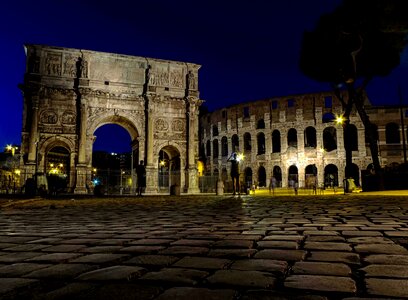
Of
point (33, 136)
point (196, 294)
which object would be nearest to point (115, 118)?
point (33, 136)

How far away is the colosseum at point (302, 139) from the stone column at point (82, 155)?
15795 millimetres

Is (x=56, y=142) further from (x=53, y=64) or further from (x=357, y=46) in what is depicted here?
(x=357, y=46)

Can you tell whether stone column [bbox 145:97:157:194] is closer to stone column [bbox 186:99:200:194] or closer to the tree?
stone column [bbox 186:99:200:194]

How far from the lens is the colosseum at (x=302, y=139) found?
35656 millimetres

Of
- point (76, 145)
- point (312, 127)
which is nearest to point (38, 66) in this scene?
point (76, 145)

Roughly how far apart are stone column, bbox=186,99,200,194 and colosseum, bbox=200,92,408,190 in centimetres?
869

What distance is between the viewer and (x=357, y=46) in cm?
2156

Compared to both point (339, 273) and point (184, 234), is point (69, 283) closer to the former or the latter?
point (339, 273)

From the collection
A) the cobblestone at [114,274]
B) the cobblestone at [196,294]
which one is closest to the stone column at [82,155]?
the cobblestone at [114,274]

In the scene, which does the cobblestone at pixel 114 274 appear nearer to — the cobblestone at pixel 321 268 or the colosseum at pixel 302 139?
the cobblestone at pixel 321 268

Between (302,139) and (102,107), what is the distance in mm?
22009

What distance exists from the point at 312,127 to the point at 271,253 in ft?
125

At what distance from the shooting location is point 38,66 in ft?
81.1

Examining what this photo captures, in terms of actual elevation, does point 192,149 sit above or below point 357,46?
below
